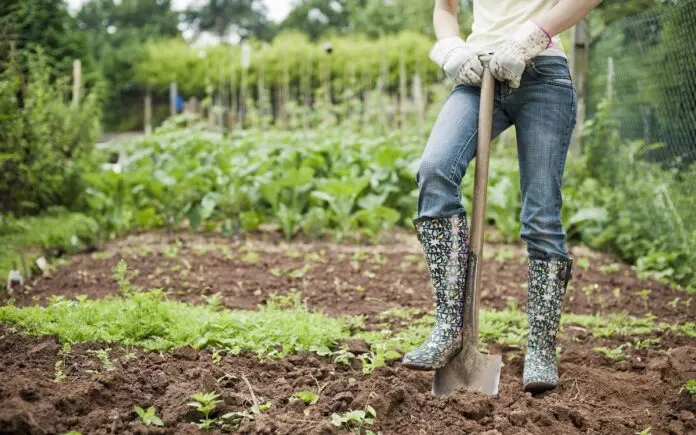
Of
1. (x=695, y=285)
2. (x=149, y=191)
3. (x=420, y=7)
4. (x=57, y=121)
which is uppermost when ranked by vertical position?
(x=420, y=7)

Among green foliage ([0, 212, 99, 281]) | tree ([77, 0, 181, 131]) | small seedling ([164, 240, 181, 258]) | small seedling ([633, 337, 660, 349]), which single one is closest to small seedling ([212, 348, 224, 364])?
small seedling ([633, 337, 660, 349])

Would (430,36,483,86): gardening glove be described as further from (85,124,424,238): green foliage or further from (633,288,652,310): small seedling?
(85,124,424,238): green foliage

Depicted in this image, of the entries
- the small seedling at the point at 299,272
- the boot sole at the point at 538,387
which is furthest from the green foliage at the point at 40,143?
the boot sole at the point at 538,387

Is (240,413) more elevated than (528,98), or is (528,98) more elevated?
(528,98)

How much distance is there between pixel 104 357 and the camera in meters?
2.49

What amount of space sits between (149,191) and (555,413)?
448 centimetres

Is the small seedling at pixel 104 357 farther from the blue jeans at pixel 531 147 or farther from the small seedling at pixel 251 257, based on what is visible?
the small seedling at pixel 251 257

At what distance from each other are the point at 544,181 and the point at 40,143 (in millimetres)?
4452

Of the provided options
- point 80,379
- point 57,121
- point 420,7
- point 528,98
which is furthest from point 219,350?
point 420,7

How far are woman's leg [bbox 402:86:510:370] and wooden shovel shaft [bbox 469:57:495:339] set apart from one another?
0.03 metres

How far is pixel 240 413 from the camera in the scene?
206 centimetres

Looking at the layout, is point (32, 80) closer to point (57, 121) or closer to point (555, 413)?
point (57, 121)

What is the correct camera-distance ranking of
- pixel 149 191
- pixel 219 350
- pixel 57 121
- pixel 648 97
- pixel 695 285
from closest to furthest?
pixel 219 350 < pixel 695 285 < pixel 648 97 < pixel 149 191 < pixel 57 121

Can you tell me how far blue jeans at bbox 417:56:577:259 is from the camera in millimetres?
2412
